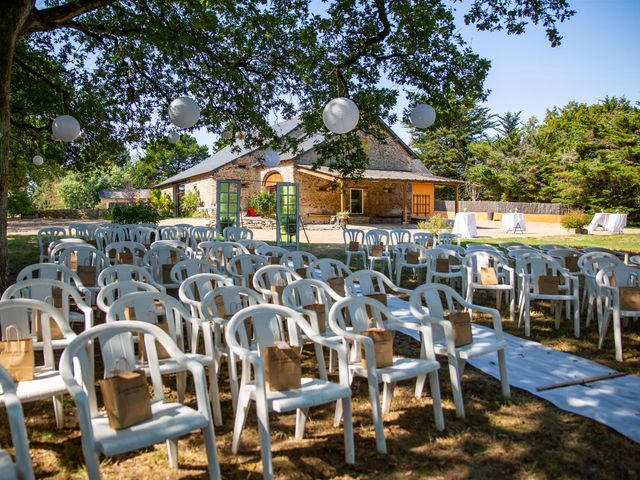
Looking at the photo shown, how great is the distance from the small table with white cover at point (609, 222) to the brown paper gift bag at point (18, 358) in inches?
836

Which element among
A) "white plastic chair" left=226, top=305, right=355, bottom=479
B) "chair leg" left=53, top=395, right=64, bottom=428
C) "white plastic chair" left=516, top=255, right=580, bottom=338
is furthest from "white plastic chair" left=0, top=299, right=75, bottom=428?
"white plastic chair" left=516, top=255, right=580, bottom=338

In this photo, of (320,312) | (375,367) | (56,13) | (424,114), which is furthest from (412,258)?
(56,13)

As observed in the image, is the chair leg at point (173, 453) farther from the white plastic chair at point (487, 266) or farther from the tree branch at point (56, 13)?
the tree branch at point (56, 13)

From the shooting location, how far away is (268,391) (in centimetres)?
240

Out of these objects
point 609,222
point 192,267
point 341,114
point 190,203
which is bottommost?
point 192,267

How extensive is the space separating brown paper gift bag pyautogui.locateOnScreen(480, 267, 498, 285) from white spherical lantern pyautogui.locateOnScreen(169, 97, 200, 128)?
389 cm

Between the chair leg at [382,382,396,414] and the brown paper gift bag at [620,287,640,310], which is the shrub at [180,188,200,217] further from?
the chair leg at [382,382,396,414]

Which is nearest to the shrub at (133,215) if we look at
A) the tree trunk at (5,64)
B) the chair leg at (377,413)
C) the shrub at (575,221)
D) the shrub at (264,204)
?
the shrub at (264,204)

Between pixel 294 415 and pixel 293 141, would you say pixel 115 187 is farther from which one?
pixel 294 415

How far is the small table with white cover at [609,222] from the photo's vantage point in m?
19.5

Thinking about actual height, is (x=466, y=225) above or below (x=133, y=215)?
below

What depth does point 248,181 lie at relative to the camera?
1005 inches

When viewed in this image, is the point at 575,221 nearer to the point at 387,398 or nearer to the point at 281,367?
the point at 387,398

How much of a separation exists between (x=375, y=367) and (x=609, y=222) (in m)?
20.5
